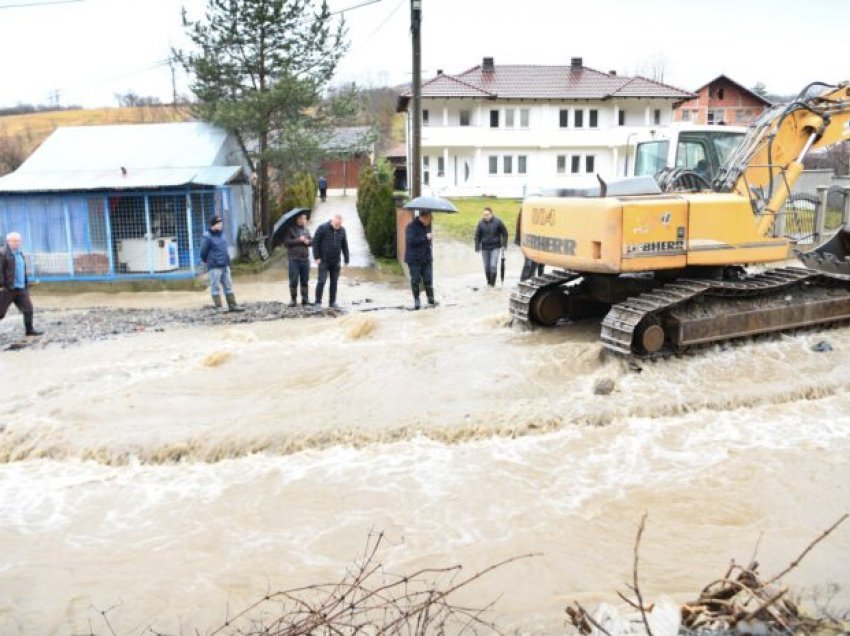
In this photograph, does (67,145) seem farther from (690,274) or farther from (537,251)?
(690,274)

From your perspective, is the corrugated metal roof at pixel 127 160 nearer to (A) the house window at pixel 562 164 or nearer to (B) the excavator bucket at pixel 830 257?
(B) the excavator bucket at pixel 830 257

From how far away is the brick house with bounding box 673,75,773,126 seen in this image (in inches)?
2056

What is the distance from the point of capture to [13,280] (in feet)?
A: 40.3

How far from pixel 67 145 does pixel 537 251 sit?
15.5 meters

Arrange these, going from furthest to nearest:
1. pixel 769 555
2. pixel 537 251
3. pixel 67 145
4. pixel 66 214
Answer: pixel 67 145 < pixel 66 214 < pixel 537 251 < pixel 769 555

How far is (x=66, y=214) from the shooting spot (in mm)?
18406

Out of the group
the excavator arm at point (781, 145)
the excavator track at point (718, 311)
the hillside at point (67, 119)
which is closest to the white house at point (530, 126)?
the hillside at point (67, 119)

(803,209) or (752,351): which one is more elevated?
(803,209)

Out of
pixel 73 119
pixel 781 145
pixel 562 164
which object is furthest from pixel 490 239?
pixel 73 119

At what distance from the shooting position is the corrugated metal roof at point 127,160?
1838 centimetres

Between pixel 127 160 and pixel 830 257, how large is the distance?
16.1 meters

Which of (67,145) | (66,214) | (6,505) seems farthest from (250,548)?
(67,145)

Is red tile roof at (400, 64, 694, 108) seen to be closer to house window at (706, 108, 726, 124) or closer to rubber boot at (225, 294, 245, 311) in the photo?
house window at (706, 108, 726, 124)

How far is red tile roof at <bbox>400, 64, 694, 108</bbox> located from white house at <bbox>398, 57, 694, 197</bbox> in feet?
0.16
